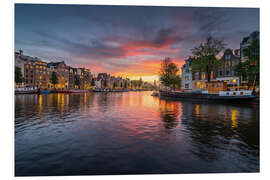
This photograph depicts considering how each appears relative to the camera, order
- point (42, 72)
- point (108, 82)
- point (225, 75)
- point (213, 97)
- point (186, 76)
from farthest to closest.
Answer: point (108, 82) < point (42, 72) < point (186, 76) < point (225, 75) < point (213, 97)

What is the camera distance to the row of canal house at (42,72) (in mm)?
58781

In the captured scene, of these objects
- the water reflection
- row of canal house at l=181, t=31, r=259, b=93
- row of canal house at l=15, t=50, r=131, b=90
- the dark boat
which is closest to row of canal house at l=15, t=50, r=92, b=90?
row of canal house at l=15, t=50, r=131, b=90

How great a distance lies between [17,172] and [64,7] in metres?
6.97

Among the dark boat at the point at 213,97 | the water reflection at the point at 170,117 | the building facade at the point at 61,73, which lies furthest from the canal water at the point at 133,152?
the building facade at the point at 61,73

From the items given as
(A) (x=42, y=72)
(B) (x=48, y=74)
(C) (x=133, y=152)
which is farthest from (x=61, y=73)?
(C) (x=133, y=152)

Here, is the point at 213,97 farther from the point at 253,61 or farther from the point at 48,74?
the point at 48,74

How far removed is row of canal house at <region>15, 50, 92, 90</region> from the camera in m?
58.8

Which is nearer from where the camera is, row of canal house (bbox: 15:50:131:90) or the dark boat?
the dark boat

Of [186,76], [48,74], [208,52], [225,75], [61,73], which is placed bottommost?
[225,75]

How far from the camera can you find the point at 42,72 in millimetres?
67375

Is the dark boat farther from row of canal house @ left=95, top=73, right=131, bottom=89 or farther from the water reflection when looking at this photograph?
row of canal house @ left=95, top=73, right=131, bottom=89
